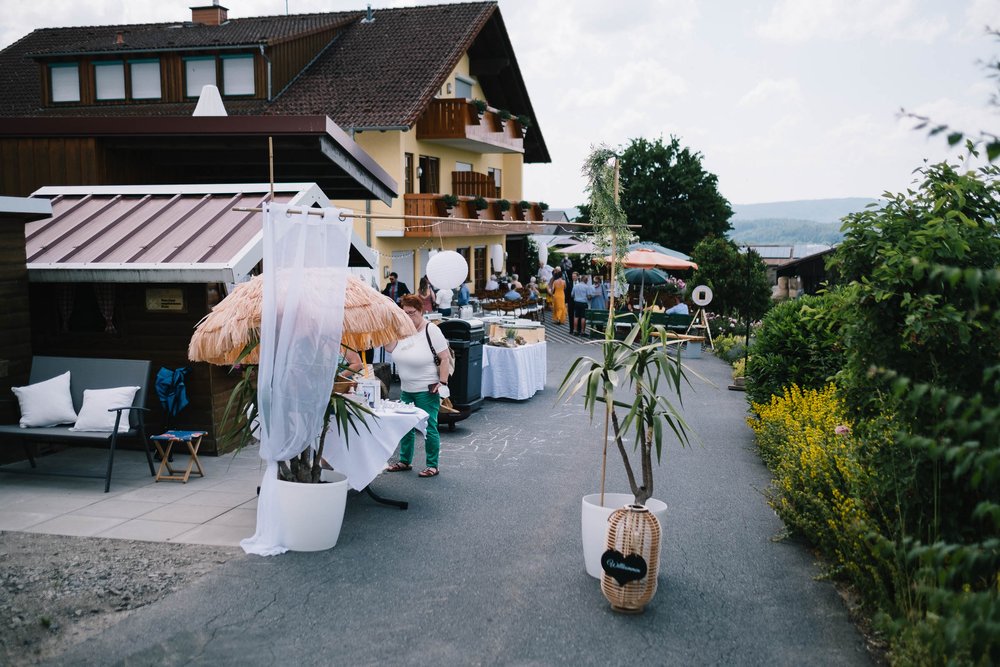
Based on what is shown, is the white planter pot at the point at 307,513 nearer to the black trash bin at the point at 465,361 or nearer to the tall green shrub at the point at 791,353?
the black trash bin at the point at 465,361

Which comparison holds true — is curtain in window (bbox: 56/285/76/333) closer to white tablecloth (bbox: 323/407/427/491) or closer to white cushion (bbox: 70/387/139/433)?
white cushion (bbox: 70/387/139/433)

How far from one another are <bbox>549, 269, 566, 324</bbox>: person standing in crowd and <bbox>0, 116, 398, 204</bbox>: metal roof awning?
13.7m

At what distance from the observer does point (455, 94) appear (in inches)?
1296

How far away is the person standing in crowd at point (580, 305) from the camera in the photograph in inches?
1027

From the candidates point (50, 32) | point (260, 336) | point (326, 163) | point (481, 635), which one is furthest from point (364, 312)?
point (50, 32)

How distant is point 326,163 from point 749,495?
8.56 m

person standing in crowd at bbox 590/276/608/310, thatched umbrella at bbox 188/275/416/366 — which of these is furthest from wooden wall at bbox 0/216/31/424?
person standing in crowd at bbox 590/276/608/310

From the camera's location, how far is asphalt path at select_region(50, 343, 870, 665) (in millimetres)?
5344

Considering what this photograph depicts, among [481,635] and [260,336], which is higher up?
[260,336]

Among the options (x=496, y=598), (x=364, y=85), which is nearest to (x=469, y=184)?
(x=364, y=85)

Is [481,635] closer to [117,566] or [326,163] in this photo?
[117,566]

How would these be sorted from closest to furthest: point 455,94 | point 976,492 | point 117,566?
point 976,492
point 117,566
point 455,94

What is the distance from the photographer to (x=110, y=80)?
29.3m

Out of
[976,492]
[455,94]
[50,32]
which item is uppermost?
[50,32]
